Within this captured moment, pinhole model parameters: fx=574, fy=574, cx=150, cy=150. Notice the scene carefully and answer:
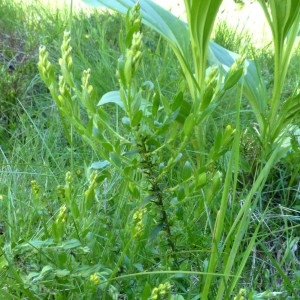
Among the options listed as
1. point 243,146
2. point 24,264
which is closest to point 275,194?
point 243,146

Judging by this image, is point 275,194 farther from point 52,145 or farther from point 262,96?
point 52,145

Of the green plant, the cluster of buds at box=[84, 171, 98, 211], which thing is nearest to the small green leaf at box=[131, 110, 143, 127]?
the green plant

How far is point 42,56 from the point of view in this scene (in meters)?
1.00

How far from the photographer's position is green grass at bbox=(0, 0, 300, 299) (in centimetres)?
97

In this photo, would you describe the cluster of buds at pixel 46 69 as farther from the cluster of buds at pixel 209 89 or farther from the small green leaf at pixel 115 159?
the cluster of buds at pixel 209 89

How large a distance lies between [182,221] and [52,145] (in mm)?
650

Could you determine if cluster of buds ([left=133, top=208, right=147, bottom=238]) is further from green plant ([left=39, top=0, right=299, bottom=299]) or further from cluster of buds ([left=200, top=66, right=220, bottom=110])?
cluster of buds ([left=200, top=66, right=220, bottom=110])

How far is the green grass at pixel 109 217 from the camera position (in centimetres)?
97

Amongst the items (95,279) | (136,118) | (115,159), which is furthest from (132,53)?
(95,279)

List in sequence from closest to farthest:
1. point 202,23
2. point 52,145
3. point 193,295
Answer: point 193,295 < point 202,23 < point 52,145

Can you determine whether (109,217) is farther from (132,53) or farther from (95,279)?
(132,53)

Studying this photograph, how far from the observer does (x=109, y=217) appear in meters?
1.21

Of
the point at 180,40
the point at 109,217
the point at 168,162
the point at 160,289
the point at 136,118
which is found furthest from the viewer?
the point at 180,40

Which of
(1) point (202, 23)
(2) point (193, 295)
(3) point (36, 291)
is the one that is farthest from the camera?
(1) point (202, 23)
